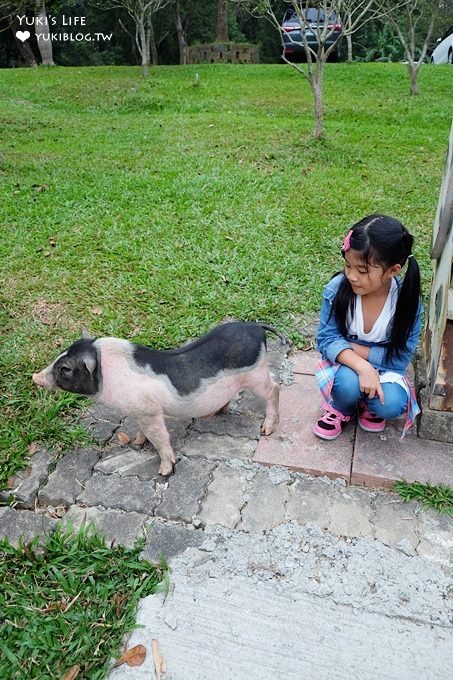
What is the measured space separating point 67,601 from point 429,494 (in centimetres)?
163

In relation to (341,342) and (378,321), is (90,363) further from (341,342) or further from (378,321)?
(378,321)

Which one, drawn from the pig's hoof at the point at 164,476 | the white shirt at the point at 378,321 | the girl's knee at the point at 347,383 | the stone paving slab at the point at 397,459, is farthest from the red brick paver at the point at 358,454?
the white shirt at the point at 378,321

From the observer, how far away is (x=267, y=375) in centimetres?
285

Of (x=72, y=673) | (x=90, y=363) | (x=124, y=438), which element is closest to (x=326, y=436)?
(x=124, y=438)

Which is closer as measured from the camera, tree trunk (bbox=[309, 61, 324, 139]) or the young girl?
the young girl

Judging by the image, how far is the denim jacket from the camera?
275cm

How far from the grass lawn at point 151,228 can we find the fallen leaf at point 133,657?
0.06m

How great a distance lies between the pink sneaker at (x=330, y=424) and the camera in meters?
2.93

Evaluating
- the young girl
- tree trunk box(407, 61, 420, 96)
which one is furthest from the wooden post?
tree trunk box(407, 61, 420, 96)

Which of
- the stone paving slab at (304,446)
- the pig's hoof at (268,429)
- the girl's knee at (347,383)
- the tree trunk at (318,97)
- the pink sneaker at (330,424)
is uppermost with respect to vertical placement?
the tree trunk at (318,97)

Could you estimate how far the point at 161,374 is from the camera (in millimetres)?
2654

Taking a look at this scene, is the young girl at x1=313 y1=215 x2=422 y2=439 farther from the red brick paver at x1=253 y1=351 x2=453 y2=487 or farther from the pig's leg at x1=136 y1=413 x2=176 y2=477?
the pig's leg at x1=136 y1=413 x2=176 y2=477

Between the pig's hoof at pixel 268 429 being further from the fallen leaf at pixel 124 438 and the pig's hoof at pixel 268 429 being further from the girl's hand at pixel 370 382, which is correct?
the fallen leaf at pixel 124 438

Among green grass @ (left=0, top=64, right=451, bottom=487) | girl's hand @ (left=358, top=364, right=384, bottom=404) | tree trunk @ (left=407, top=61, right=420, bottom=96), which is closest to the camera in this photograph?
girl's hand @ (left=358, top=364, right=384, bottom=404)
